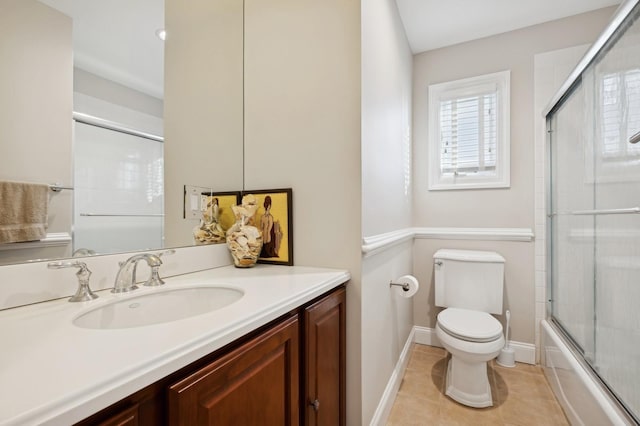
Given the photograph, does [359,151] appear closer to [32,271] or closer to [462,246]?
[32,271]

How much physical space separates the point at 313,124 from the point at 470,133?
1587 mm

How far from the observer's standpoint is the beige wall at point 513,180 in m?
2.10

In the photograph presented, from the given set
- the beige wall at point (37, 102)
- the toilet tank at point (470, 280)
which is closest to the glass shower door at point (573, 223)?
the toilet tank at point (470, 280)

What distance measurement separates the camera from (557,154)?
6.17ft

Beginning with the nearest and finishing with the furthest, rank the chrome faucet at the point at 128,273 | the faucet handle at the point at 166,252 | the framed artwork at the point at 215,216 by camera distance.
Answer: the chrome faucet at the point at 128,273 → the faucet handle at the point at 166,252 → the framed artwork at the point at 215,216

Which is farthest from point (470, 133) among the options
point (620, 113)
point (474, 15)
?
point (620, 113)

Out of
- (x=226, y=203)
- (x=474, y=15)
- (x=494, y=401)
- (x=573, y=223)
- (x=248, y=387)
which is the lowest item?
(x=494, y=401)

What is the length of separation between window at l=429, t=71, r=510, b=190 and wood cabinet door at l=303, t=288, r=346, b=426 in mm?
1637

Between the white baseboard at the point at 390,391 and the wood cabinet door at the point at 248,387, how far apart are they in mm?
740

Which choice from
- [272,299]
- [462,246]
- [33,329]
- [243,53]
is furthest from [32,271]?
[462,246]

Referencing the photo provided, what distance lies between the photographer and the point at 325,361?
1056 millimetres

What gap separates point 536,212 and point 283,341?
2.09 m

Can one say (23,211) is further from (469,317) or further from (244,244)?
(469,317)

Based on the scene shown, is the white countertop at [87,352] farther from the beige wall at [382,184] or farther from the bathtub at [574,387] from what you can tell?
the bathtub at [574,387]
